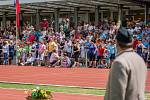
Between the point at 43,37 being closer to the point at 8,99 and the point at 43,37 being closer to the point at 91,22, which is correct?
the point at 91,22

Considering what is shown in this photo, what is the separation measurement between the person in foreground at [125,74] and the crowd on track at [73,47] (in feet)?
67.8

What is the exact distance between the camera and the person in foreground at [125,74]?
15.2 feet

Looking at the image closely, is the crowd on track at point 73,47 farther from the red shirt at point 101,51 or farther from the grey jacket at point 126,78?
the grey jacket at point 126,78

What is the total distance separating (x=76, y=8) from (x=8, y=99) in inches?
953

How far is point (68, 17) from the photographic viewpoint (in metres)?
38.6

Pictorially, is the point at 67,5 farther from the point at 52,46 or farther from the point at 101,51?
the point at 101,51

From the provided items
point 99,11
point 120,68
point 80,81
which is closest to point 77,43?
point 99,11

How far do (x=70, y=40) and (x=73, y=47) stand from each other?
769 millimetres

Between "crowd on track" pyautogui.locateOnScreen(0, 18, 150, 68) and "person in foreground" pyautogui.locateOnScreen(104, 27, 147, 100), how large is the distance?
814 inches

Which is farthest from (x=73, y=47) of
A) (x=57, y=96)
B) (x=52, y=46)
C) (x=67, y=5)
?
(x=57, y=96)

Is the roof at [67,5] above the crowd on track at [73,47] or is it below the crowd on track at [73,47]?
above

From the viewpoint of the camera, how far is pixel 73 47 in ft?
94.9

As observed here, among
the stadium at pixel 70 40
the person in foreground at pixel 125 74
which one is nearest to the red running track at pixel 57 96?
the stadium at pixel 70 40

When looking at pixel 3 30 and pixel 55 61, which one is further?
pixel 3 30
